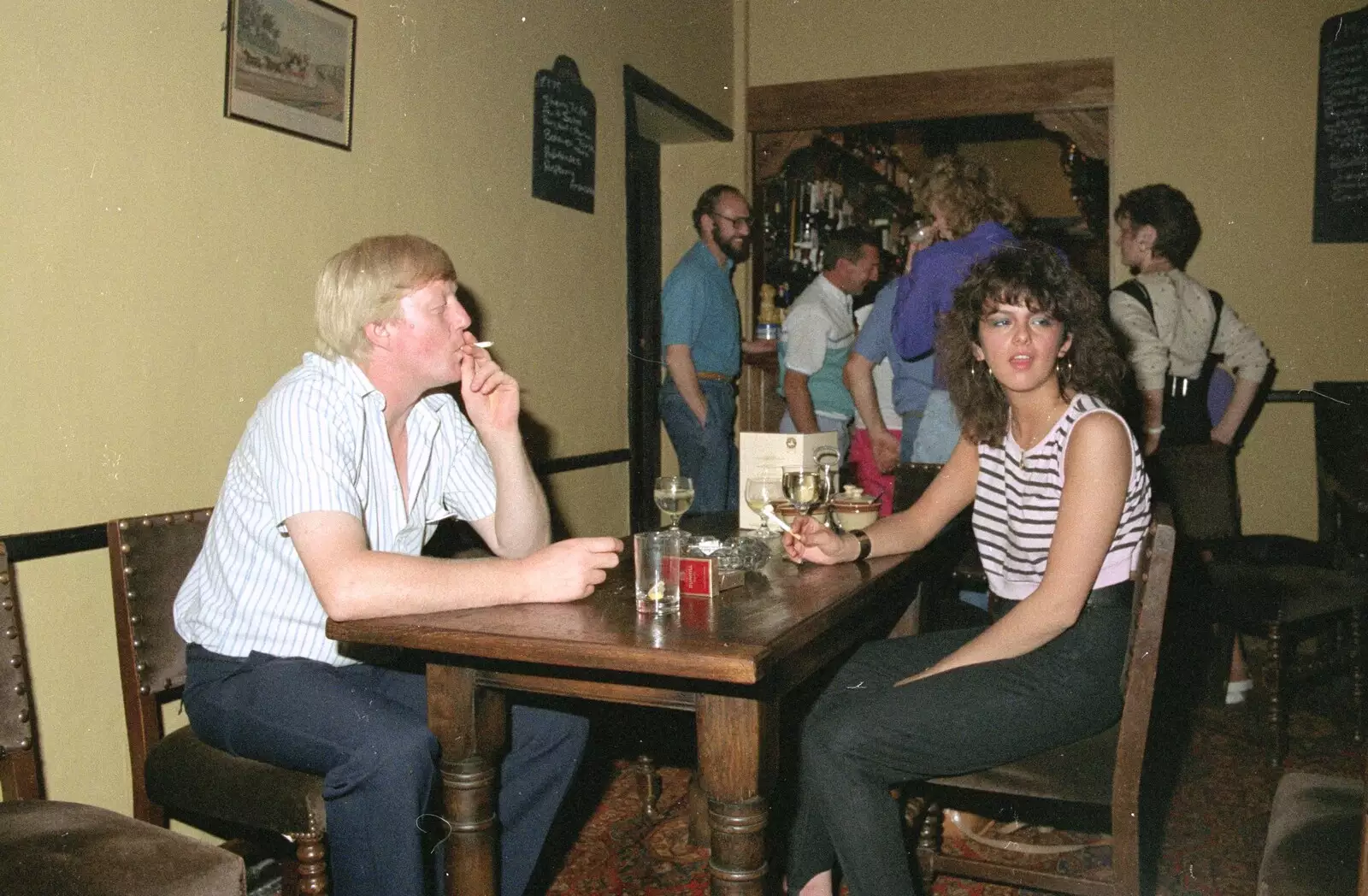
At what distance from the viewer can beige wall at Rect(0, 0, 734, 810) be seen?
1.98 m

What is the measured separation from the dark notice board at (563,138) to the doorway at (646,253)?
0.42 m

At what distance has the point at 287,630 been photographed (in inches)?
74.5

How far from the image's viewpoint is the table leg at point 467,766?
1.68 meters

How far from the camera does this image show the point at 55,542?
2029 mm

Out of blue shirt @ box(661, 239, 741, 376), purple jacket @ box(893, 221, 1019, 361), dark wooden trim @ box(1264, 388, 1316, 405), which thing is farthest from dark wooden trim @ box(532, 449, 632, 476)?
dark wooden trim @ box(1264, 388, 1316, 405)

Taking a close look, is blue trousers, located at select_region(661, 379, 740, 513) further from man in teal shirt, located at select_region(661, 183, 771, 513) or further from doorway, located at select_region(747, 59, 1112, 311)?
doorway, located at select_region(747, 59, 1112, 311)

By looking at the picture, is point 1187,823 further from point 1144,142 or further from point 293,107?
point 1144,142

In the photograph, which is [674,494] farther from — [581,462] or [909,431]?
[581,462]

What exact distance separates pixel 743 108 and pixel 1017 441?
3887 millimetres

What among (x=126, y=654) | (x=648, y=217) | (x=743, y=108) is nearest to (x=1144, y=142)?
(x=743, y=108)

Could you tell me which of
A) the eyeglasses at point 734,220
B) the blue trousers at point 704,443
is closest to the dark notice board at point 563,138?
the eyeglasses at point 734,220

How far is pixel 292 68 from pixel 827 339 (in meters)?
2.41

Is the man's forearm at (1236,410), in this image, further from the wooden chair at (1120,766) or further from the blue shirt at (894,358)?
the wooden chair at (1120,766)

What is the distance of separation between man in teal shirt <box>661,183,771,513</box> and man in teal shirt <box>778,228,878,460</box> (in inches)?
10.6
